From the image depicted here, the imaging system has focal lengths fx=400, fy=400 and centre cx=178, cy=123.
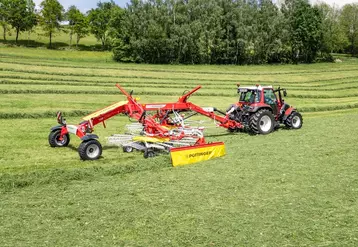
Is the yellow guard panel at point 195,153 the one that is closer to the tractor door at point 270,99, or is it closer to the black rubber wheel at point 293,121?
the tractor door at point 270,99

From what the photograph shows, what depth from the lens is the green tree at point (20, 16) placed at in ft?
238

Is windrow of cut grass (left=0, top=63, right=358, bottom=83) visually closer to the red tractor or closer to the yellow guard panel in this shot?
the red tractor

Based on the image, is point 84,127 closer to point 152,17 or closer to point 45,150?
point 45,150

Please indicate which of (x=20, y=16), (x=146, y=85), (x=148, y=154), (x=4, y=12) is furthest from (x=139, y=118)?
(x=4, y=12)

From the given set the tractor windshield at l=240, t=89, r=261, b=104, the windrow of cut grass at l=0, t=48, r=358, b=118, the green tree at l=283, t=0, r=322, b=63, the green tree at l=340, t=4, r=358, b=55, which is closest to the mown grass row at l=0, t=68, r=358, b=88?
the windrow of cut grass at l=0, t=48, r=358, b=118

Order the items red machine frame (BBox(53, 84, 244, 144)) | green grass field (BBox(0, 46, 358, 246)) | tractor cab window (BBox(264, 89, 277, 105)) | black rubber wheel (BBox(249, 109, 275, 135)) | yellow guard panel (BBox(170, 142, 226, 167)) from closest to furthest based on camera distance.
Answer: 1. green grass field (BBox(0, 46, 358, 246))
2. yellow guard panel (BBox(170, 142, 226, 167))
3. red machine frame (BBox(53, 84, 244, 144))
4. black rubber wheel (BBox(249, 109, 275, 135))
5. tractor cab window (BBox(264, 89, 277, 105))

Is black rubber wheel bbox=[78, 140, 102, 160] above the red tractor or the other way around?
the other way around

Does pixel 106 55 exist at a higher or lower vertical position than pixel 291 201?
higher

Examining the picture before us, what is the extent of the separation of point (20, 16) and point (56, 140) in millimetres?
67484

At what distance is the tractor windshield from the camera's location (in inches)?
623

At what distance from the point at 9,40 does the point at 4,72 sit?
162 feet

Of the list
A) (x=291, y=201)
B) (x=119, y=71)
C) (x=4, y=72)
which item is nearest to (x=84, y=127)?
(x=291, y=201)

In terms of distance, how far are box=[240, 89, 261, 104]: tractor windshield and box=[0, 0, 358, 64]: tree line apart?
40278 millimetres

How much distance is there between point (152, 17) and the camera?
56.3 meters
